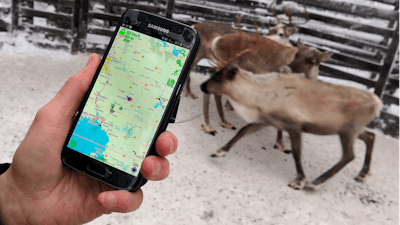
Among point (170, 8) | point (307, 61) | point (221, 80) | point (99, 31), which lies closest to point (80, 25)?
point (99, 31)

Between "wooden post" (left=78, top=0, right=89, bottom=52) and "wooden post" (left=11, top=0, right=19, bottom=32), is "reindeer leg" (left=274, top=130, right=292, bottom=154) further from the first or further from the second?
"wooden post" (left=11, top=0, right=19, bottom=32)

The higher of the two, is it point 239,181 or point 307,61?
point 307,61

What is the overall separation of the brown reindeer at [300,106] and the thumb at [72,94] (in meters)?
1.09

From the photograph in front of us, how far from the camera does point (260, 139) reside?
2146 mm

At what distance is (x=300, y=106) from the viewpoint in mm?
1522

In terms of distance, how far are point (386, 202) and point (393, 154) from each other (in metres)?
0.91

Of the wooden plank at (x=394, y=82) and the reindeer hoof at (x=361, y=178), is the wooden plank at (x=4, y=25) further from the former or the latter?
the wooden plank at (x=394, y=82)

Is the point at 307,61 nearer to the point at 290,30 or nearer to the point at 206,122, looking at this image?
the point at 290,30

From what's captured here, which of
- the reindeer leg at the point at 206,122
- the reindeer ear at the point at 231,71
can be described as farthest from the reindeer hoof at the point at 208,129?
the reindeer ear at the point at 231,71

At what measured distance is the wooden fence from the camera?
9.25 ft

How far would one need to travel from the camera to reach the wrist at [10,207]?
0.64 m

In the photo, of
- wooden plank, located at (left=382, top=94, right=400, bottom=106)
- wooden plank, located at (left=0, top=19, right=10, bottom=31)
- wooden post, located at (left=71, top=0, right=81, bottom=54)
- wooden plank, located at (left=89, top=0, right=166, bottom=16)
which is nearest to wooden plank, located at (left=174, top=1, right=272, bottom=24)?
wooden plank, located at (left=89, top=0, right=166, bottom=16)

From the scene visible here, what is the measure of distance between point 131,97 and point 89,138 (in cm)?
15

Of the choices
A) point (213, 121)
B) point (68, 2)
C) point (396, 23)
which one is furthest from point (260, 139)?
point (68, 2)
